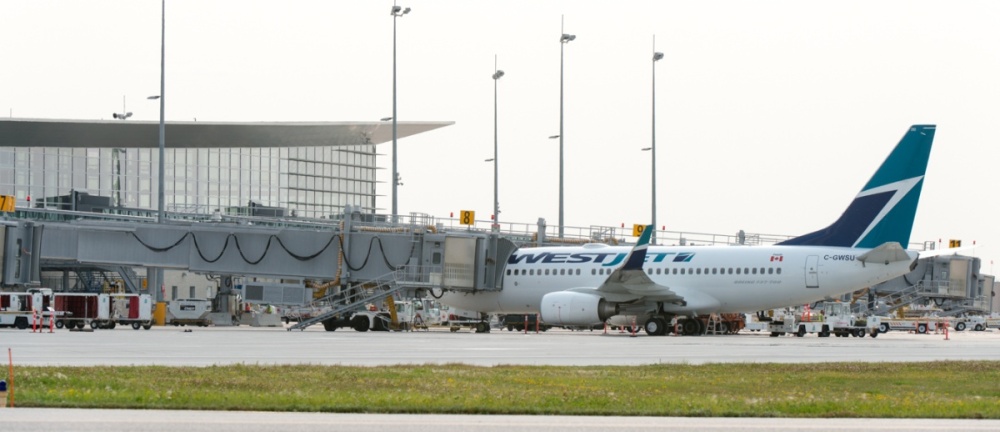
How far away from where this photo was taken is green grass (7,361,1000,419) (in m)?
15.2

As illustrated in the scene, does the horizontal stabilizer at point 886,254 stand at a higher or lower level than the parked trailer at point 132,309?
higher

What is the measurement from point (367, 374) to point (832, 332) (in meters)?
41.4

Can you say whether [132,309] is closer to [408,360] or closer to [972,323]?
[408,360]

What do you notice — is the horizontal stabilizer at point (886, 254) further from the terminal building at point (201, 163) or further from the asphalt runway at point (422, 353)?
the terminal building at point (201, 163)

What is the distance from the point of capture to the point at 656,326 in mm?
49312

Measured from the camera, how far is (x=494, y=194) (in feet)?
248

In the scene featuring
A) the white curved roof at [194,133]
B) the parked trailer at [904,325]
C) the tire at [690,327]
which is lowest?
the parked trailer at [904,325]

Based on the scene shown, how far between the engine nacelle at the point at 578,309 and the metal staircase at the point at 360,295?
5378 mm

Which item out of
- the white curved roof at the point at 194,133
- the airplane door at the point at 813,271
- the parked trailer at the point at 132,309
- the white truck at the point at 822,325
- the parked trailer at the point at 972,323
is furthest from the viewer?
the white curved roof at the point at 194,133

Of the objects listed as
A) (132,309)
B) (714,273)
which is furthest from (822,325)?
(132,309)

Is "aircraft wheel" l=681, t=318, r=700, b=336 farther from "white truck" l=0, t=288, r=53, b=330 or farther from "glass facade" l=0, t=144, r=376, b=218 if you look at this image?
"glass facade" l=0, t=144, r=376, b=218

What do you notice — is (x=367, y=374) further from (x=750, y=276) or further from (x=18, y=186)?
(x=18, y=186)

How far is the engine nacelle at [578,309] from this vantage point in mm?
49250

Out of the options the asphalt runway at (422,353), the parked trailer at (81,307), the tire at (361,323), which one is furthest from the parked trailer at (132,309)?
the asphalt runway at (422,353)
